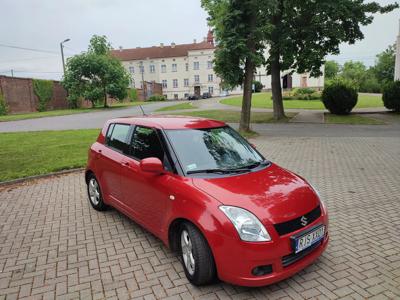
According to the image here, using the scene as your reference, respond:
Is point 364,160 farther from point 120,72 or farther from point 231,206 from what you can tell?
point 120,72

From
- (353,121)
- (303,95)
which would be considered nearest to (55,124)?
(353,121)

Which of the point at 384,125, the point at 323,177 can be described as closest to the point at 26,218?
the point at 323,177

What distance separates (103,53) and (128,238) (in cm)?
4657

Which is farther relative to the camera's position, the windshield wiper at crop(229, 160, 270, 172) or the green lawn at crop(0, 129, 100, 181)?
the green lawn at crop(0, 129, 100, 181)

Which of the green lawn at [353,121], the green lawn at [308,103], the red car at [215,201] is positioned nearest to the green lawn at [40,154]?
the red car at [215,201]

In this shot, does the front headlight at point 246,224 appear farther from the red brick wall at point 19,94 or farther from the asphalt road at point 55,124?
the red brick wall at point 19,94

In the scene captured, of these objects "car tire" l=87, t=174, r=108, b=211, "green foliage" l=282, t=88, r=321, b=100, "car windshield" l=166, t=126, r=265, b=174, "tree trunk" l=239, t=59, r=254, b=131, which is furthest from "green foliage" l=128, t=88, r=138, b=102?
"car windshield" l=166, t=126, r=265, b=174

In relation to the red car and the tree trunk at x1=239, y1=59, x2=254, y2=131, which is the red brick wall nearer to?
the tree trunk at x1=239, y1=59, x2=254, y2=131

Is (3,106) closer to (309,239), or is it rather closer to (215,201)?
(215,201)

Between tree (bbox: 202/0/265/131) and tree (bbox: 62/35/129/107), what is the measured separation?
97.7 feet

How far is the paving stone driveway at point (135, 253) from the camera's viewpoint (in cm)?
337

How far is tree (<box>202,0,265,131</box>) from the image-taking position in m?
12.9

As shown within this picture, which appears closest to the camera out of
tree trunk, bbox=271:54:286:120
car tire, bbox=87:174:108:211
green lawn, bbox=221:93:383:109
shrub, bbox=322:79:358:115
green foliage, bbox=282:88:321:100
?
car tire, bbox=87:174:108:211

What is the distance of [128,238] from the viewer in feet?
15.2
